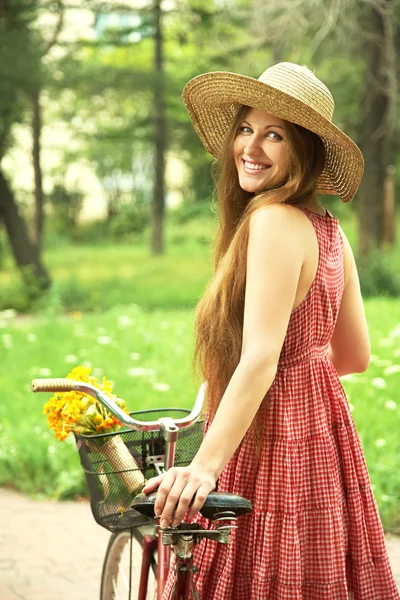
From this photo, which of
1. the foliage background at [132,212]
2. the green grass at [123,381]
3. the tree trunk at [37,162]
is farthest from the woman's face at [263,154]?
the tree trunk at [37,162]

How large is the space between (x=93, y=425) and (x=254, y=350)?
728mm

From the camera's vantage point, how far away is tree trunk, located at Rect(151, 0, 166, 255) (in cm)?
2122

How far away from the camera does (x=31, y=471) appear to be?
6.59 metres

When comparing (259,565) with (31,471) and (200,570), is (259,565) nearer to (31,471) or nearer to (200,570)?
(200,570)

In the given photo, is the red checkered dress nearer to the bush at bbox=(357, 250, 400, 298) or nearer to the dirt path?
the dirt path

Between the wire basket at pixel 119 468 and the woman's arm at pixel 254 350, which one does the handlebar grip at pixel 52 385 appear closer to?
the wire basket at pixel 119 468

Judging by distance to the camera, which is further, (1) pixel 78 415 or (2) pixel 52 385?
(1) pixel 78 415

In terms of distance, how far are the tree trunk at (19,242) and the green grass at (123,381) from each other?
507cm

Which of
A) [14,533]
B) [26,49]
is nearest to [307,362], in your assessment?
[14,533]

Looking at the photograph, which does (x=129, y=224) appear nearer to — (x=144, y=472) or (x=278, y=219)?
(x=144, y=472)

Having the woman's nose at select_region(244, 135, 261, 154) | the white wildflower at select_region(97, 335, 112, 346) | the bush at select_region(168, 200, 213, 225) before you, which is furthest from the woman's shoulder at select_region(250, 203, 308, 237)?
the bush at select_region(168, 200, 213, 225)

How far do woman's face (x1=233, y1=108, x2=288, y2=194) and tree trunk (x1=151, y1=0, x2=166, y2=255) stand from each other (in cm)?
1895

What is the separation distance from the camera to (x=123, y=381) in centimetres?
796

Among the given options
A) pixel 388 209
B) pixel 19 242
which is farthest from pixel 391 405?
pixel 388 209
